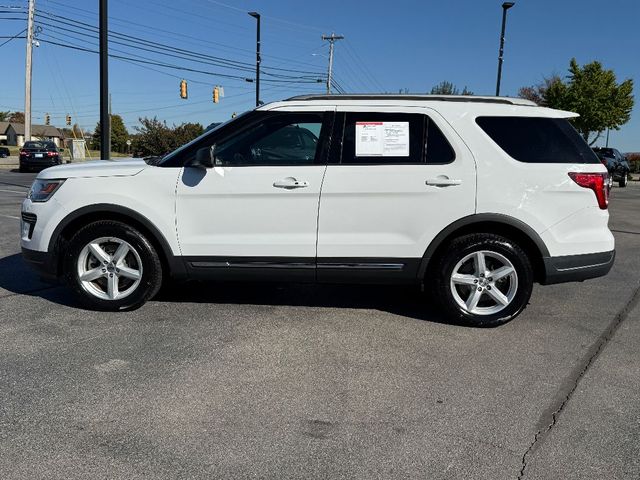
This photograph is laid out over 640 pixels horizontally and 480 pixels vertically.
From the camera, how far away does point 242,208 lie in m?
4.48

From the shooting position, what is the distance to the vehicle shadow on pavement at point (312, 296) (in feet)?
17.0

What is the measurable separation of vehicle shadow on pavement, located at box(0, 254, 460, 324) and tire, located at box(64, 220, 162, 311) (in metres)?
0.36

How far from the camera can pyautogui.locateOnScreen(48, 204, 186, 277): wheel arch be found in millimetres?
4574

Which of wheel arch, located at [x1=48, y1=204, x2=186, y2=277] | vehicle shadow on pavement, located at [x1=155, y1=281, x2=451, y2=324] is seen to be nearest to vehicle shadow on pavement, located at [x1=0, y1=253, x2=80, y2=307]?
wheel arch, located at [x1=48, y1=204, x2=186, y2=277]

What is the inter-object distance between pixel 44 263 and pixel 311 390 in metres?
2.74

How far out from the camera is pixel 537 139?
14.7 feet

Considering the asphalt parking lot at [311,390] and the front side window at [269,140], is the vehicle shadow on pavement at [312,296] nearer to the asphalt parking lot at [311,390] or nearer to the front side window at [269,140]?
the asphalt parking lot at [311,390]

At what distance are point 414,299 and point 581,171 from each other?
194 centimetres

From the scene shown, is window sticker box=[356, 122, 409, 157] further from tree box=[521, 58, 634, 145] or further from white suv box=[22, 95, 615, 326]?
tree box=[521, 58, 634, 145]

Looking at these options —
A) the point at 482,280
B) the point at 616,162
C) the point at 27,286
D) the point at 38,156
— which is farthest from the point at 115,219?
the point at 616,162

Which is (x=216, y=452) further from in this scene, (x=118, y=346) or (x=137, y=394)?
(x=118, y=346)

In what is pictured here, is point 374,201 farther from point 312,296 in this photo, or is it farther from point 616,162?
point 616,162

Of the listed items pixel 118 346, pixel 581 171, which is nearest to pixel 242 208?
pixel 118 346

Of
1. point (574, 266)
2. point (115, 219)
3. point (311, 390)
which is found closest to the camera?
point (311, 390)
